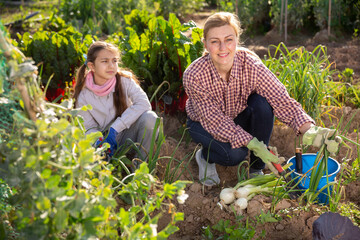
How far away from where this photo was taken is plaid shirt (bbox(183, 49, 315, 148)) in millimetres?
2510

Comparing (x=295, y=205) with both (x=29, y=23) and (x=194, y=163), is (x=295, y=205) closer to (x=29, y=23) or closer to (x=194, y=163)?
(x=194, y=163)

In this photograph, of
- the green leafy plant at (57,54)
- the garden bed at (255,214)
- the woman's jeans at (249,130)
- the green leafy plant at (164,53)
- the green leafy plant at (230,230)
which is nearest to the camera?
the green leafy plant at (230,230)

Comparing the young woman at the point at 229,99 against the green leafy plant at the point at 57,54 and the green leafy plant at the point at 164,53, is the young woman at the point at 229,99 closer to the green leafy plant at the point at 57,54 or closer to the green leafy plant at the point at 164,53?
the green leafy plant at the point at 164,53

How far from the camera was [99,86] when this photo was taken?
2.67m

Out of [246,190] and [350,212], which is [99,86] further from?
[350,212]

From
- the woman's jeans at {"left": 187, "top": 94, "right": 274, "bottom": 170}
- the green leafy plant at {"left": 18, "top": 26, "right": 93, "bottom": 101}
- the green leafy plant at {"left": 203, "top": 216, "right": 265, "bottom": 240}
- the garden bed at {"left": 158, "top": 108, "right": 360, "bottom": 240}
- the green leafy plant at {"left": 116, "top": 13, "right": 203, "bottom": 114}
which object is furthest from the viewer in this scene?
the green leafy plant at {"left": 18, "top": 26, "right": 93, "bottom": 101}

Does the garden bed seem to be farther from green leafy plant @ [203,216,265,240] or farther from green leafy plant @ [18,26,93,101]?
green leafy plant @ [18,26,93,101]

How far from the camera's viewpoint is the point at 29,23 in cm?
637

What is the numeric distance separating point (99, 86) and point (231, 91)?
0.85 m

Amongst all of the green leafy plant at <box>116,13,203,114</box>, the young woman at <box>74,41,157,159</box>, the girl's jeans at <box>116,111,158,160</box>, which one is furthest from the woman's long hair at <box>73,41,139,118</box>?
the green leafy plant at <box>116,13,203,114</box>

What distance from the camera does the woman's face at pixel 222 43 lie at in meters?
2.44

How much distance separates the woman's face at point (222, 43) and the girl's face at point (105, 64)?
24.3 inches

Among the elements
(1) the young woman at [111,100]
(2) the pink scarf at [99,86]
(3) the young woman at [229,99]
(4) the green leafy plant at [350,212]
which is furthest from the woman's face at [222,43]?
(4) the green leafy plant at [350,212]

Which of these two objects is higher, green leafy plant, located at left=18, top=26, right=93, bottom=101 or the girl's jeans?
green leafy plant, located at left=18, top=26, right=93, bottom=101
